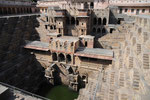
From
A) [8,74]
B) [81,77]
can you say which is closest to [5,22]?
[8,74]

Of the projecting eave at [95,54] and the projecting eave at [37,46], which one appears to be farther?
the projecting eave at [37,46]

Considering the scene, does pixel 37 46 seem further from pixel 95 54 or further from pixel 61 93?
pixel 95 54

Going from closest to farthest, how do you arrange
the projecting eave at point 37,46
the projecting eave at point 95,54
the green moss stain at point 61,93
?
the projecting eave at point 95,54 < the green moss stain at point 61,93 < the projecting eave at point 37,46

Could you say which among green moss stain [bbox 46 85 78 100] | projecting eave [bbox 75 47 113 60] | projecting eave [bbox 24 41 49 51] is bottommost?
green moss stain [bbox 46 85 78 100]

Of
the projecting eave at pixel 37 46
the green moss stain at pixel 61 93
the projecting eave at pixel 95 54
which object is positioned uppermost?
the projecting eave at pixel 37 46

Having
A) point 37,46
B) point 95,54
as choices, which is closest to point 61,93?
point 95,54

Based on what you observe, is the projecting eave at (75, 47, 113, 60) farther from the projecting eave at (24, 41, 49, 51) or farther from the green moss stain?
the green moss stain

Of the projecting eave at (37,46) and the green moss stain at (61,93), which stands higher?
the projecting eave at (37,46)

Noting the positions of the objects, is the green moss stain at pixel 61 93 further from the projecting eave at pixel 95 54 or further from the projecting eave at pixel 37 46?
the projecting eave at pixel 37 46

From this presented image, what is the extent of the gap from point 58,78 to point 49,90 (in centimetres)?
296

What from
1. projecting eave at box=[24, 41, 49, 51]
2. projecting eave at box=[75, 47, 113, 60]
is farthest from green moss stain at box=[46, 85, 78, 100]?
projecting eave at box=[24, 41, 49, 51]

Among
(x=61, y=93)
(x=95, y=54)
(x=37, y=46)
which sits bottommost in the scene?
(x=61, y=93)

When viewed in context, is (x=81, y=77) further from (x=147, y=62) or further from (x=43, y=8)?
(x=43, y=8)

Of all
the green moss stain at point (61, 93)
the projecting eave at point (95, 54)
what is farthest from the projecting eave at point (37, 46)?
the green moss stain at point (61, 93)
